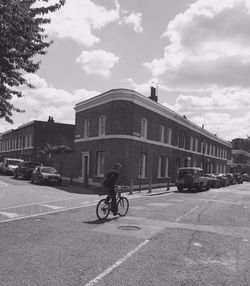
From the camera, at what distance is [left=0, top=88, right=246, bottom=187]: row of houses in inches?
1141

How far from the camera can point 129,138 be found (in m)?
29.0

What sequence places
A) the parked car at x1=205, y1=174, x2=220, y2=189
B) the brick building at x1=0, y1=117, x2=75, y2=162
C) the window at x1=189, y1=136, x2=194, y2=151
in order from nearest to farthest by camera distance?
the parked car at x1=205, y1=174, x2=220, y2=189, the window at x1=189, y1=136, x2=194, y2=151, the brick building at x1=0, y1=117, x2=75, y2=162

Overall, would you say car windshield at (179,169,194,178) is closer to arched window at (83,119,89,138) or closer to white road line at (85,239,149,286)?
arched window at (83,119,89,138)

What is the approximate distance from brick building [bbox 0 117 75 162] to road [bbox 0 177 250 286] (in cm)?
3621

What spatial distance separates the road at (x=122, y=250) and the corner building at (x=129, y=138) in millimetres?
13773

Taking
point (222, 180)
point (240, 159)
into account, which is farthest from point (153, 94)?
point (240, 159)

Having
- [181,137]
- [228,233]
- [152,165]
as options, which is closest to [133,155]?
[152,165]

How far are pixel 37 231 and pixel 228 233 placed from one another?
526cm

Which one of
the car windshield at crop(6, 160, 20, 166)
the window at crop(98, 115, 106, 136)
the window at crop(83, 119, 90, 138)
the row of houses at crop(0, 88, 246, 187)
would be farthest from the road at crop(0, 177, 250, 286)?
the car windshield at crop(6, 160, 20, 166)

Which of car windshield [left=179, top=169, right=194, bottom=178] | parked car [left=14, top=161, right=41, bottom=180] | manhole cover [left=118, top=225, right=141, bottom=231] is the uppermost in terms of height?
car windshield [left=179, top=169, right=194, bottom=178]

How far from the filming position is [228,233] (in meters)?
10.8

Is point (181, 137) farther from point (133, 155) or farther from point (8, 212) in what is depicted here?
point (8, 212)

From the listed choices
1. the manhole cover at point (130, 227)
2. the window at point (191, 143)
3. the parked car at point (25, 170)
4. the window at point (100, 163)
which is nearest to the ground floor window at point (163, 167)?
the window at point (100, 163)

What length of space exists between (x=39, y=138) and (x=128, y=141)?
87.1 ft
